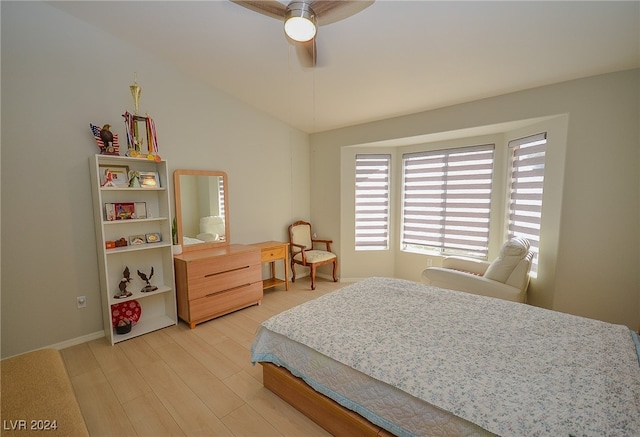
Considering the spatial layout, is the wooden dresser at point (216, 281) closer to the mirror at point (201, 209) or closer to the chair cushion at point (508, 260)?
the mirror at point (201, 209)

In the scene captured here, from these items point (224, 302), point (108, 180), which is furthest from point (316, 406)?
point (108, 180)

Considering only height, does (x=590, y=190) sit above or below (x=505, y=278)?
above

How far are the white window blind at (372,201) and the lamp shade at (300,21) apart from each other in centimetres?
262

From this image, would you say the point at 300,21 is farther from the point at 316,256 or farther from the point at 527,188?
the point at 316,256

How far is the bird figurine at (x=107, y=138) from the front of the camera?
8.04ft

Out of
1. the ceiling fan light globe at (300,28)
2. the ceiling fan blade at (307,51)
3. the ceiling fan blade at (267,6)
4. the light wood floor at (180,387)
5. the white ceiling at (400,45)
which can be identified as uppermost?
the white ceiling at (400,45)

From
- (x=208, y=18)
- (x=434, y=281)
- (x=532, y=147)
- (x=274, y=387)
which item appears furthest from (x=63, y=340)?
(x=532, y=147)

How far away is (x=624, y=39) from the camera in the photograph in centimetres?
196

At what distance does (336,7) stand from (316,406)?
2302 mm

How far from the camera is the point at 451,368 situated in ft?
4.40

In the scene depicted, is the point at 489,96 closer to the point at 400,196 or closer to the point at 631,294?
the point at 400,196

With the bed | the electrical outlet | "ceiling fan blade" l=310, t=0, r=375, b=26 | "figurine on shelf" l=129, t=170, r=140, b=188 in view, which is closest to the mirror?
"figurine on shelf" l=129, t=170, r=140, b=188

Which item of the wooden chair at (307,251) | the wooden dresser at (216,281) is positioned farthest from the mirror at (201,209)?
the wooden chair at (307,251)

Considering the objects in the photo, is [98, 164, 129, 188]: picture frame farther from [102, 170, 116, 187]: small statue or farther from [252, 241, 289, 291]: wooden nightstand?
[252, 241, 289, 291]: wooden nightstand
